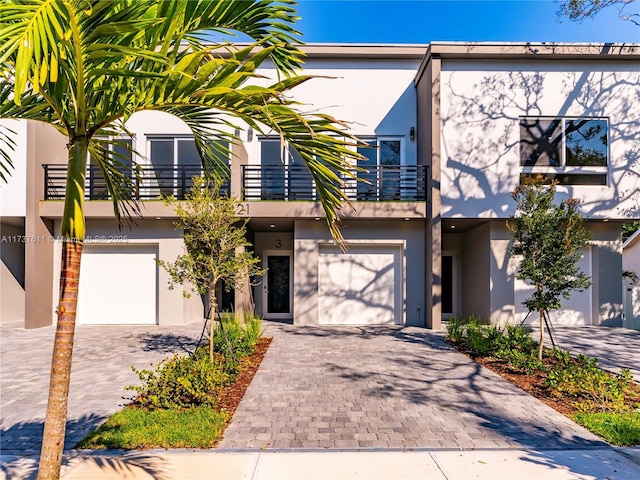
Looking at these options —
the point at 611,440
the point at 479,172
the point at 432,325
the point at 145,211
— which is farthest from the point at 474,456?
the point at 145,211

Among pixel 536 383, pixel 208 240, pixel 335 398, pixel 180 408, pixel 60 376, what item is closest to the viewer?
pixel 60 376

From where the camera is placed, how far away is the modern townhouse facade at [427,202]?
33.6 ft

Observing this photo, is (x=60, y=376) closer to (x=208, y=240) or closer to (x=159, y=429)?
(x=159, y=429)

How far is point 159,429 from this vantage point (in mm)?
3859

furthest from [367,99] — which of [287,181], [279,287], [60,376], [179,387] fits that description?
[60,376]

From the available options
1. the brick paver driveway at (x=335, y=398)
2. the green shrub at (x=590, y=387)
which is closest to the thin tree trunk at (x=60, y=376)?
the brick paver driveway at (x=335, y=398)

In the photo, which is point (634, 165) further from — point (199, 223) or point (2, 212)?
point (2, 212)

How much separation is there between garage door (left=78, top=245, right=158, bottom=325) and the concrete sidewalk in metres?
7.96

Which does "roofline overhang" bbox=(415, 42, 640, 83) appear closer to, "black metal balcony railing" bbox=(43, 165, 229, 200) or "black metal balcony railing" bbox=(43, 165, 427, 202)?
"black metal balcony railing" bbox=(43, 165, 427, 202)

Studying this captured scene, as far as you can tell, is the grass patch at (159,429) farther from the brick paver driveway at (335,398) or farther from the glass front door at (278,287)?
the glass front door at (278,287)

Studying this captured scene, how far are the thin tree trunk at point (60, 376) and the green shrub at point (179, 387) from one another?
251 centimetres

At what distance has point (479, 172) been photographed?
34.1 feet

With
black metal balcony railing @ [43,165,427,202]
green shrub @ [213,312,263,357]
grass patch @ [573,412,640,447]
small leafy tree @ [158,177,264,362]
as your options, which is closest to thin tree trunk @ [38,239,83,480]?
small leafy tree @ [158,177,264,362]

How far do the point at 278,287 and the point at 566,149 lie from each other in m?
9.98
